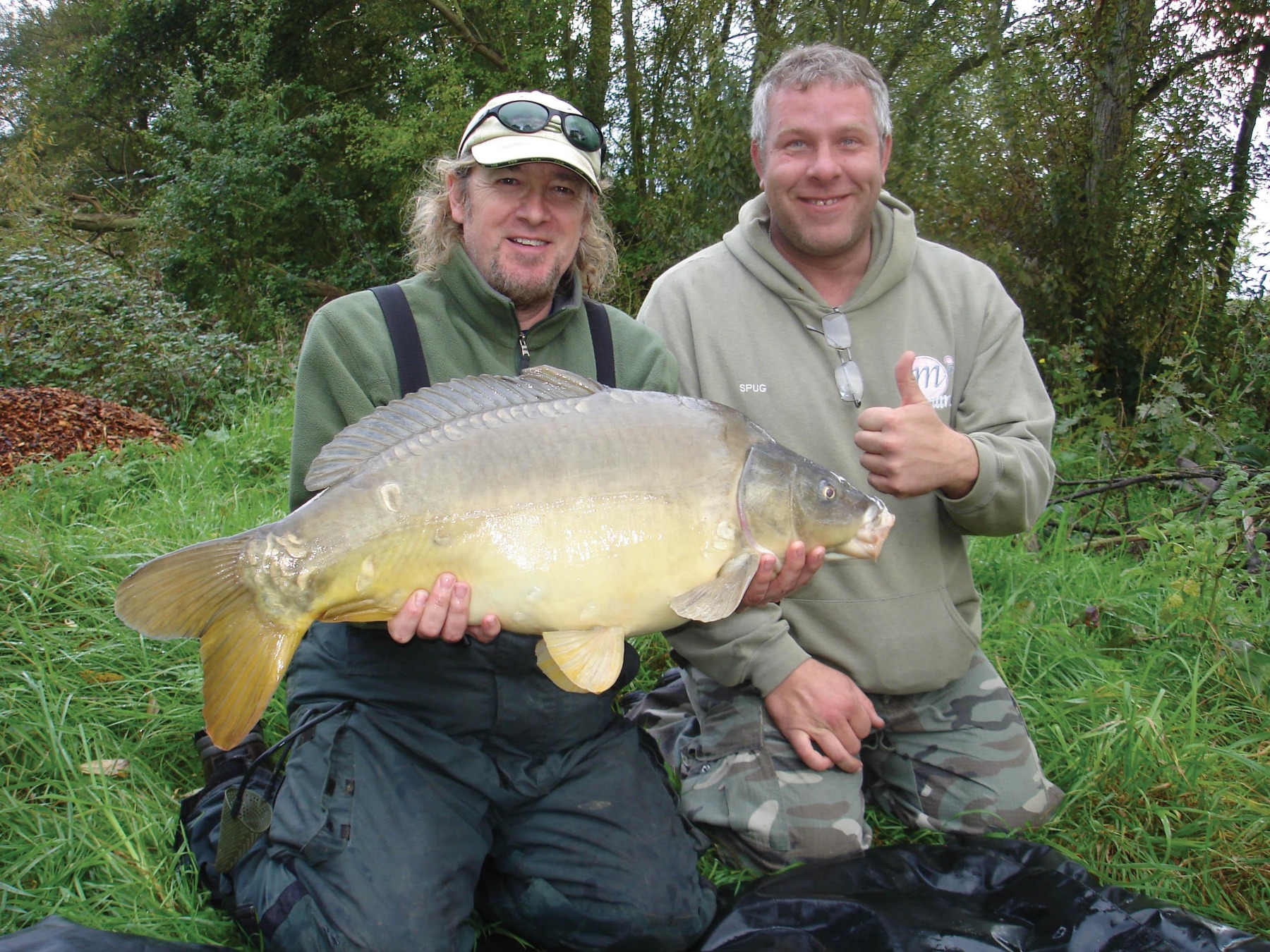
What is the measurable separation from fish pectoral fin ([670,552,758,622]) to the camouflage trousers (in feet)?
2.16

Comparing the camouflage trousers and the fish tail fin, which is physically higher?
the fish tail fin

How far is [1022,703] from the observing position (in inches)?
99.7

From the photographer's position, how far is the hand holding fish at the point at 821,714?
216cm

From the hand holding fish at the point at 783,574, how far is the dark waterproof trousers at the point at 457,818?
1.43 ft

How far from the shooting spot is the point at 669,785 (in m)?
2.11

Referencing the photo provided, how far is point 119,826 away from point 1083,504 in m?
3.61

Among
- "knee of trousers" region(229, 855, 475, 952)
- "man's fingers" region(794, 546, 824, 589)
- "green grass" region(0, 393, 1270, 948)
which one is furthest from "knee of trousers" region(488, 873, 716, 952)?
"man's fingers" region(794, 546, 824, 589)

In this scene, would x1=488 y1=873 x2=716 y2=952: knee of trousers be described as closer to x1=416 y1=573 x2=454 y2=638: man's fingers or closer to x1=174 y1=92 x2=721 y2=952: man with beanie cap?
x1=174 y1=92 x2=721 y2=952: man with beanie cap

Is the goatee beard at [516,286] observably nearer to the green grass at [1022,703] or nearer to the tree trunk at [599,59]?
the green grass at [1022,703]

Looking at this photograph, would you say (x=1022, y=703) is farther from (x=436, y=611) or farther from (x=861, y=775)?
(x=436, y=611)

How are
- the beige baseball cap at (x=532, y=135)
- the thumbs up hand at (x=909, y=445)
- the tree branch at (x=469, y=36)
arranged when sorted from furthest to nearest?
the tree branch at (x=469, y=36), the beige baseball cap at (x=532, y=135), the thumbs up hand at (x=909, y=445)

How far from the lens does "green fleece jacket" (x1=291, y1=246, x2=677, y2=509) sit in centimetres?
195

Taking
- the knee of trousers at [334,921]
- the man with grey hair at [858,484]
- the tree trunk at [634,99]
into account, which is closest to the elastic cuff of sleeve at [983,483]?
the man with grey hair at [858,484]

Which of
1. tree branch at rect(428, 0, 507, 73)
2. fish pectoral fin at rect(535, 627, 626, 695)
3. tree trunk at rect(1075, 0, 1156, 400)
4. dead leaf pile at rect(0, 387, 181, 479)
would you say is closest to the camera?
fish pectoral fin at rect(535, 627, 626, 695)
